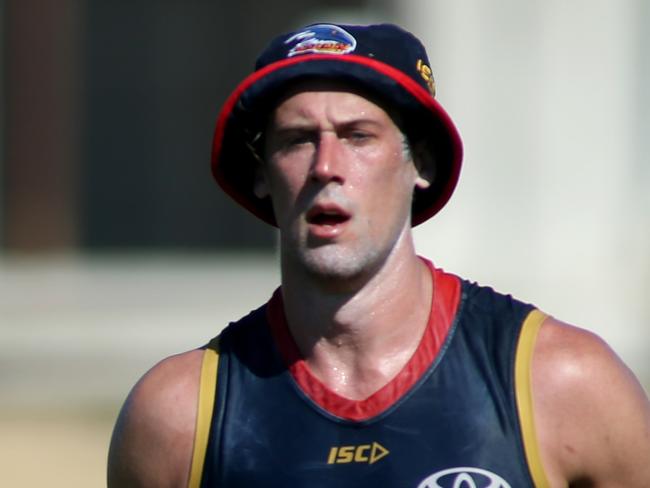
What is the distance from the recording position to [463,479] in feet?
12.5

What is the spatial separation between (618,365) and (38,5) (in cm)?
844

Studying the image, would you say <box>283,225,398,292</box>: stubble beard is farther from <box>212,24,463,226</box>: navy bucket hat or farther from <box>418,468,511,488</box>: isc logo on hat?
<box>418,468,511,488</box>: isc logo on hat

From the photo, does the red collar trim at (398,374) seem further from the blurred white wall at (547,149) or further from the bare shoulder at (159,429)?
the blurred white wall at (547,149)

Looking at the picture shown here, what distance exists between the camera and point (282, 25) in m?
12.7

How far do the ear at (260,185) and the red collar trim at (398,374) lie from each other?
23cm

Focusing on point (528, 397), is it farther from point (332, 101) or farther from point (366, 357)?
point (332, 101)

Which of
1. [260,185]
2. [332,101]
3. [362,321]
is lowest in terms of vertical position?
[362,321]

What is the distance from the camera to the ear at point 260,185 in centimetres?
416

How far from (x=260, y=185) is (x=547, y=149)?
22.0 feet

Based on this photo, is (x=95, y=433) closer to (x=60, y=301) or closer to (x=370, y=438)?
(x=60, y=301)

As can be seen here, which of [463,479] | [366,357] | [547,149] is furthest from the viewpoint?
[547,149]

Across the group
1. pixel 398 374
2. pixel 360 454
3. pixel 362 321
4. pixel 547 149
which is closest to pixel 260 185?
pixel 362 321

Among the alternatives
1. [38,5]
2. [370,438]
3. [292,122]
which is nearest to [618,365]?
[370,438]

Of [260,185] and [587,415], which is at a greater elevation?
[260,185]
